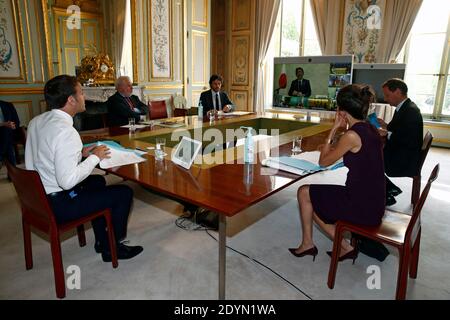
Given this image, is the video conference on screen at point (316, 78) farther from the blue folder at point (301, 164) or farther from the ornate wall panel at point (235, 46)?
the ornate wall panel at point (235, 46)

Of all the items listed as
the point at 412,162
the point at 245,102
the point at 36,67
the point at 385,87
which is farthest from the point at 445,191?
the point at 36,67

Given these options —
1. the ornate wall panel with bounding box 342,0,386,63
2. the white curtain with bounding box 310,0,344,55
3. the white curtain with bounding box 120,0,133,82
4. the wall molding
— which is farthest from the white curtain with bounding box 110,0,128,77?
the ornate wall panel with bounding box 342,0,386,63

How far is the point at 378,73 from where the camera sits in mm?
4336

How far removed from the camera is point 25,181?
168cm

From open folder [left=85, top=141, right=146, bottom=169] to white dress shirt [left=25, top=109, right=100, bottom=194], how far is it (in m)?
0.16

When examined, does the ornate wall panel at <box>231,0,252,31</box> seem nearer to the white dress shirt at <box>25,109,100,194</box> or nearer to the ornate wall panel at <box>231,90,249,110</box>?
the ornate wall panel at <box>231,90,249,110</box>

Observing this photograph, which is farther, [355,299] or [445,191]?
[445,191]

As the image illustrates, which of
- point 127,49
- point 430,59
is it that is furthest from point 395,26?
point 127,49

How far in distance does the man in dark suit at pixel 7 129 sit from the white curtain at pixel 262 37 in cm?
415

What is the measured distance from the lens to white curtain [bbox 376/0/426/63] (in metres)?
5.35

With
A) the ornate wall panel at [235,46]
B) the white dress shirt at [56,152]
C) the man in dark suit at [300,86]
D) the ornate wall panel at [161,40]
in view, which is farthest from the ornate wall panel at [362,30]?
the white dress shirt at [56,152]

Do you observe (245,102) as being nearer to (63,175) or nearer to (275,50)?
(275,50)

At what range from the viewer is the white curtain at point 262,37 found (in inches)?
264
